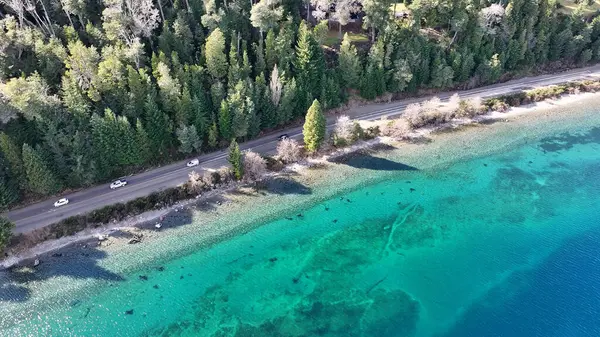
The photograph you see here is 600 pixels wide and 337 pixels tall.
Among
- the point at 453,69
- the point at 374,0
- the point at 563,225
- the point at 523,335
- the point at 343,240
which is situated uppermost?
the point at 374,0

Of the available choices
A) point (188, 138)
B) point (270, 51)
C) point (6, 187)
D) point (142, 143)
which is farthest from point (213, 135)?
point (6, 187)

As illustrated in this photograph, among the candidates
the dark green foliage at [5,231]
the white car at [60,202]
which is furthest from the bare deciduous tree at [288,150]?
the dark green foliage at [5,231]

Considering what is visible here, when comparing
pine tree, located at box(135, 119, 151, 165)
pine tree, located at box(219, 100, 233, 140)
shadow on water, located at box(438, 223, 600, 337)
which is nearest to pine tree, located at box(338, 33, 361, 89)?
pine tree, located at box(219, 100, 233, 140)

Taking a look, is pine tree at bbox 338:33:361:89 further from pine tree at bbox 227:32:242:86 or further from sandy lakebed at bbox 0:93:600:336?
pine tree at bbox 227:32:242:86

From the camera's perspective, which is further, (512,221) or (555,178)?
(555,178)

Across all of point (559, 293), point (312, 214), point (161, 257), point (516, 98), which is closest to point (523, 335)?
point (559, 293)

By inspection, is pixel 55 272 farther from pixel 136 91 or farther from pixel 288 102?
pixel 288 102

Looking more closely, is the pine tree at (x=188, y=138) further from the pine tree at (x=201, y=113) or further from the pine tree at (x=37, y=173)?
the pine tree at (x=37, y=173)

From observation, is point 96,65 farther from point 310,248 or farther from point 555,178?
point 555,178
